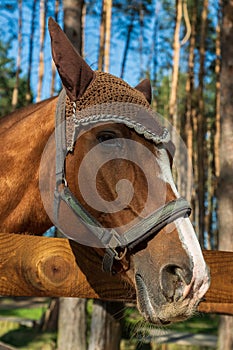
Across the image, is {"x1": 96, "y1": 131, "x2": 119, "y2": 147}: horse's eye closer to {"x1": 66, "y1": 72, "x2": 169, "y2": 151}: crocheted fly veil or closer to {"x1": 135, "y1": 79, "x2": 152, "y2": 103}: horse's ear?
{"x1": 66, "y1": 72, "x2": 169, "y2": 151}: crocheted fly veil

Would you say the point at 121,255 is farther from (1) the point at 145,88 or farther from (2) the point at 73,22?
(2) the point at 73,22

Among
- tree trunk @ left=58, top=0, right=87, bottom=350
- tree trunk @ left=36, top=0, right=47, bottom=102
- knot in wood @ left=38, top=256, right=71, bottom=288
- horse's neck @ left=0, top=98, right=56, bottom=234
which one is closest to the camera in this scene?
knot in wood @ left=38, top=256, right=71, bottom=288

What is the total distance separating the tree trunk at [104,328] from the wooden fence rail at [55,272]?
3.18 meters

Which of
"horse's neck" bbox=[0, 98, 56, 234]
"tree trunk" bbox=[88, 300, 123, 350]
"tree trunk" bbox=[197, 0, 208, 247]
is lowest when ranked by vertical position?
"tree trunk" bbox=[88, 300, 123, 350]

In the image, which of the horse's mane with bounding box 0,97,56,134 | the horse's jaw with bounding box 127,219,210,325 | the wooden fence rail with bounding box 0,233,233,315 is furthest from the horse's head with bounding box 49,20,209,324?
the horse's mane with bounding box 0,97,56,134

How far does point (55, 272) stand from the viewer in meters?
1.95

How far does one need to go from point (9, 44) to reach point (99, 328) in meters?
22.2

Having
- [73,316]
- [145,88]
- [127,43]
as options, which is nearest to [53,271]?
[145,88]

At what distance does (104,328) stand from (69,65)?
397 centimetres

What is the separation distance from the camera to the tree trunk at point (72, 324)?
685cm

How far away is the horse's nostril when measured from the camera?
5.49 feet

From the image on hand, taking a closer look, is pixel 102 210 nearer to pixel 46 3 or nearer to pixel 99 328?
pixel 99 328

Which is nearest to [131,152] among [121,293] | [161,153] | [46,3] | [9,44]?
[161,153]

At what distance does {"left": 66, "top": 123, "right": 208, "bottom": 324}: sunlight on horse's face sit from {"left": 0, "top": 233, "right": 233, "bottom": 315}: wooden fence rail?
0.67 ft
